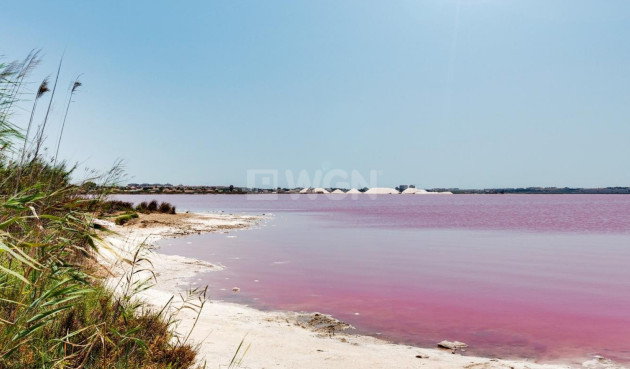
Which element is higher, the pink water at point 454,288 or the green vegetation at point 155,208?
the green vegetation at point 155,208

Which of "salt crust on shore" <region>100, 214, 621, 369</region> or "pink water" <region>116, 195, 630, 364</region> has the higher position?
"salt crust on shore" <region>100, 214, 621, 369</region>

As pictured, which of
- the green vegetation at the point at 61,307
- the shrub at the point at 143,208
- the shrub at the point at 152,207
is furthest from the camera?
the shrub at the point at 152,207

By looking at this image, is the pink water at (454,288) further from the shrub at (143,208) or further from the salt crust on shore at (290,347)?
the shrub at (143,208)

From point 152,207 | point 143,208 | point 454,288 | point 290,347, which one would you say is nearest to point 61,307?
point 290,347

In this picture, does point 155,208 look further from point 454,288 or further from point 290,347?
point 290,347

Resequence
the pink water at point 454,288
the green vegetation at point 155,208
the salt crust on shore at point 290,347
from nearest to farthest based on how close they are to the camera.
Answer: the salt crust on shore at point 290,347, the pink water at point 454,288, the green vegetation at point 155,208

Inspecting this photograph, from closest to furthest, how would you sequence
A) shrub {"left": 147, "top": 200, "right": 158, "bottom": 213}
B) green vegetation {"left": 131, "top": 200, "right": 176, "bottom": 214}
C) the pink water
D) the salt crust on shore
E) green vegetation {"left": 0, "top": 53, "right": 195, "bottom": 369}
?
green vegetation {"left": 0, "top": 53, "right": 195, "bottom": 369}
the salt crust on shore
the pink water
green vegetation {"left": 131, "top": 200, "right": 176, "bottom": 214}
shrub {"left": 147, "top": 200, "right": 158, "bottom": 213}

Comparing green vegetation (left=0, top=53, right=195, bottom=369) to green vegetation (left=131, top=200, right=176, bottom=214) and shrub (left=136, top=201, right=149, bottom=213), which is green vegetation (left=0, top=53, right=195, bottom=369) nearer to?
shrub (left=136, top=201, right=149, bottom=213)

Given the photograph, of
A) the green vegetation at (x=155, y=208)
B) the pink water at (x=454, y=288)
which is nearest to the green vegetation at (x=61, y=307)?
the pink water at (x=454, y=288)

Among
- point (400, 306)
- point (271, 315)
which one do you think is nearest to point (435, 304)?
point (400, 306)

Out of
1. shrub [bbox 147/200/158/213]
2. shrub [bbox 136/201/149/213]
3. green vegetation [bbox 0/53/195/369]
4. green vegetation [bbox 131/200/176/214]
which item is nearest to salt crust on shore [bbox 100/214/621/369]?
green vegetation [bbox 0/53/195/369]

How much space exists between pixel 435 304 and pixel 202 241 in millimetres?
15540

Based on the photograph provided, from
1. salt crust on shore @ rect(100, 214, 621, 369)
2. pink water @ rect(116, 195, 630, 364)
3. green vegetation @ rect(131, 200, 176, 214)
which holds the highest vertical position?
green vegetation @ rect(131, 200, 176, 214)

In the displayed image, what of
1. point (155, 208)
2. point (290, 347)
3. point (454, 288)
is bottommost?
point (454, 288)
